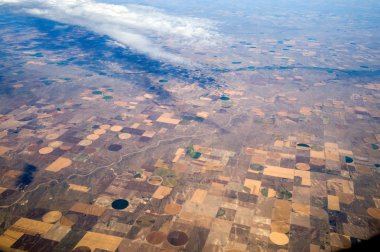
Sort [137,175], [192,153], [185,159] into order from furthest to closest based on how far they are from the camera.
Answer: [192,153] < [185,159] < [137,175]

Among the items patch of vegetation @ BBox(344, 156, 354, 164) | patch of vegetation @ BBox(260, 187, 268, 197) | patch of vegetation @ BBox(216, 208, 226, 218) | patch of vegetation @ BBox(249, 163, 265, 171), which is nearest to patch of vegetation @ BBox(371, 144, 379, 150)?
patch of vegetation @ BBox(344, 156, 354, 164)

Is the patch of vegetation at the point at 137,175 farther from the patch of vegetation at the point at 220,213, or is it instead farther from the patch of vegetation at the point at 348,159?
the patch of vegetation at the point at 348,159

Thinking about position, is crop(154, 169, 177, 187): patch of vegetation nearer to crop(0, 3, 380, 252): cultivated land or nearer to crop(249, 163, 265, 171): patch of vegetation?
crop(0, 3, 380, 252): cultivated land

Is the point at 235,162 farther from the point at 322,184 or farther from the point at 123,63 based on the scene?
the point at 123,63

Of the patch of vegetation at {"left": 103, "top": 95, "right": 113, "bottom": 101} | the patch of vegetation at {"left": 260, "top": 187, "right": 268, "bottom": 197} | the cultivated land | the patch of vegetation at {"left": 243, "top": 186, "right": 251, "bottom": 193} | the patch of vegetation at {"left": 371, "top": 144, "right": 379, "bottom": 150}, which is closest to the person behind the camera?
the cultivated land

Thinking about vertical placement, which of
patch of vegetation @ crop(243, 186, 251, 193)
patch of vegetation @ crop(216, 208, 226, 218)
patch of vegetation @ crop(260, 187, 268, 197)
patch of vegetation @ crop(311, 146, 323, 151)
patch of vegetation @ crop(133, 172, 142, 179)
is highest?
patch of vegetation @ crop(311, 146, 323, 151)

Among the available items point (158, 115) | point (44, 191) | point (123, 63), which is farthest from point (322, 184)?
point (123, 63)

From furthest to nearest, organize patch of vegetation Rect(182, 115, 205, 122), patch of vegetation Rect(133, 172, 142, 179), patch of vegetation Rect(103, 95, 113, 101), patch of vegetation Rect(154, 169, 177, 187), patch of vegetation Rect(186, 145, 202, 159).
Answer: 1. patch of vegetation Rect(103, 95, 113, 101)
2. patch of vegetation Rect(182, 115, 205, 122)
3. patch of vegetation Rect(186, 145, 202, 159)
4. patch of vegetation Rect(133, 172, 142, 179)
5. patch of vegetation Rect(154, 169, 177, 187)

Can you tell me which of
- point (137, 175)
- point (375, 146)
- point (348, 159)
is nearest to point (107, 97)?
point (137, 175)

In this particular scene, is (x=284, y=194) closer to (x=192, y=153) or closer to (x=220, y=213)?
(x=220, y=213)

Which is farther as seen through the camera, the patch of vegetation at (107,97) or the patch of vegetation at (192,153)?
the patch of vegetation at (107,97)

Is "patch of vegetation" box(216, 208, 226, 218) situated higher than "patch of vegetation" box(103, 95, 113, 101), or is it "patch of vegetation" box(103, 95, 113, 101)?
"patch of vegetation" box(103, 95, 113, 101)

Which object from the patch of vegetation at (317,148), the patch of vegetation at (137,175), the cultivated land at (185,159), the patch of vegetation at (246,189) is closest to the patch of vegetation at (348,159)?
the cultivated land at (185,159)
